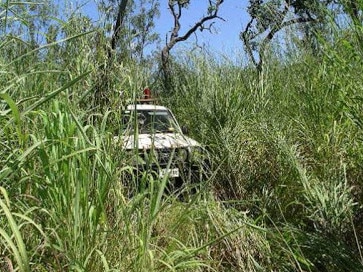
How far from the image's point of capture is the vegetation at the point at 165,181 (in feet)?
7.63

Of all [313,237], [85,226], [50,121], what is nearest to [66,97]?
[50,121]

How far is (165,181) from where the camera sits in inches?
109

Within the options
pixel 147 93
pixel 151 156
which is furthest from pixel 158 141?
pixel 151 156

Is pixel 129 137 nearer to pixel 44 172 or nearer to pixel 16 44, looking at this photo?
pixel 16 44

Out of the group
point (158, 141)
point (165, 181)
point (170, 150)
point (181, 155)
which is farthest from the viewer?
point (158, 141)

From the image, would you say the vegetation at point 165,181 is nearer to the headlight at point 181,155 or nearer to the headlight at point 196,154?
the headlight at point 196,154

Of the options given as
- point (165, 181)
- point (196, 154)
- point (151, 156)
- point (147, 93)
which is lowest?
point (196, 154)

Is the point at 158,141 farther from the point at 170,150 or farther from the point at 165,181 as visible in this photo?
the point at 165,181

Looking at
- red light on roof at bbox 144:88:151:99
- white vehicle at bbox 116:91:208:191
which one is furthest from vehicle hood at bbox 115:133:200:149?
red light on roof at bbox 144:88:151:99

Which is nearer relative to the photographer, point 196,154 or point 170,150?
point 170,150

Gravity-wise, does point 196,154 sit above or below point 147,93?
below

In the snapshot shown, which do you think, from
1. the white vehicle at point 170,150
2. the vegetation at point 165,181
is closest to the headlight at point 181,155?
the white vehicle at point 170,150

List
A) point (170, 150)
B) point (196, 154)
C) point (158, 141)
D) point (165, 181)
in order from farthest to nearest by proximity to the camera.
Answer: point (158, 141) → point (196, 154) → point (170, 150) → point (165, 181)

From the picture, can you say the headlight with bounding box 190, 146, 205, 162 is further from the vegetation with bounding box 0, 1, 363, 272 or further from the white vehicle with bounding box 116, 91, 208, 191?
the vegetation with bounding box 0, 1, 363, 272
